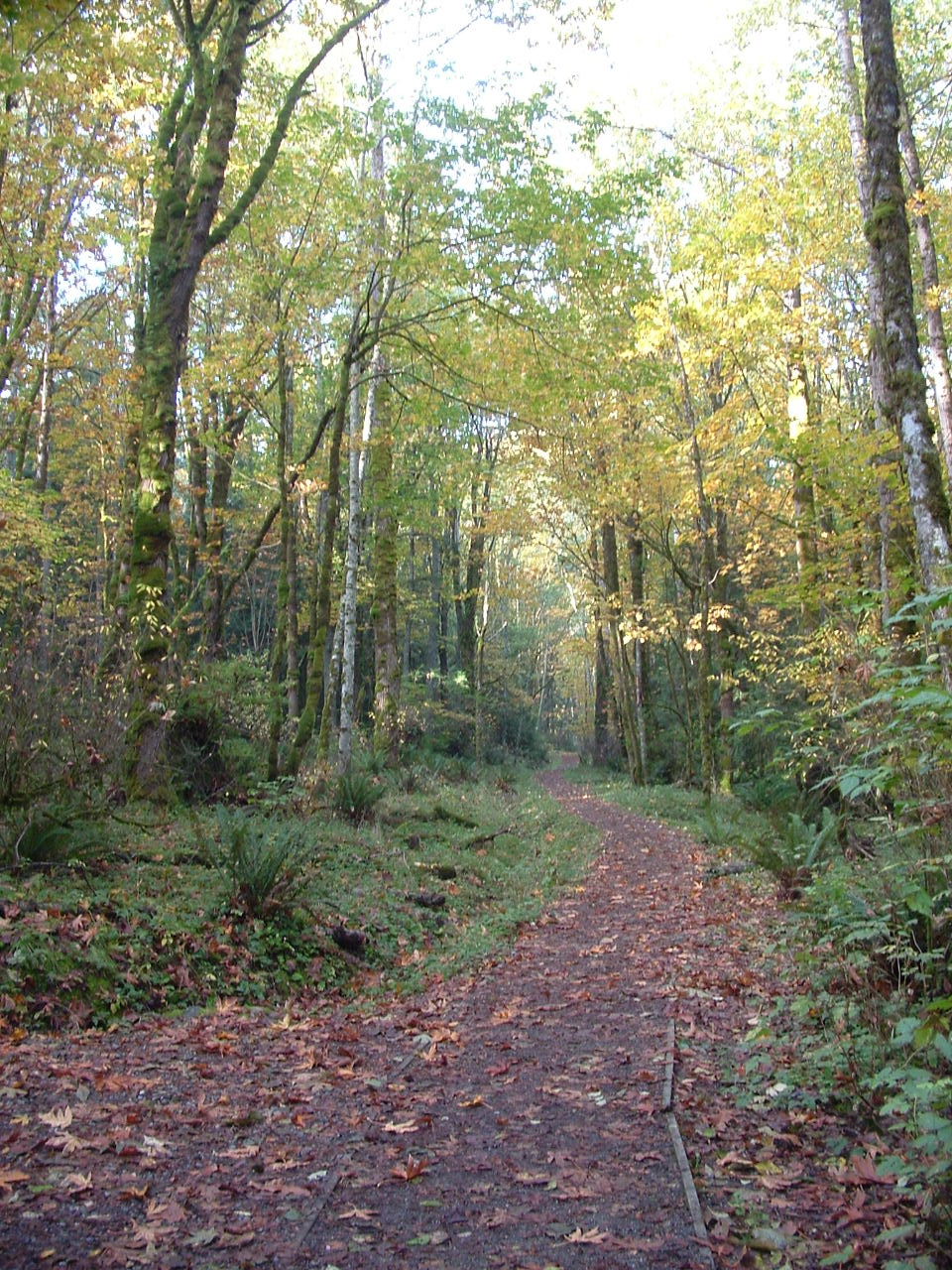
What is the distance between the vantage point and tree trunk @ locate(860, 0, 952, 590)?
6312 millimetres

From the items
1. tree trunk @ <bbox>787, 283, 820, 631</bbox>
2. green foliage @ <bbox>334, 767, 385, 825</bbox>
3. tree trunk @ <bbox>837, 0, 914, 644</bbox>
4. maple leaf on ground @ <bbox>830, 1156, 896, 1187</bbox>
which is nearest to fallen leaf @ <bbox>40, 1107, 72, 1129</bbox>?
maple leaf on ground @ <bbox>830, 1156, 896, 1187</bbox>

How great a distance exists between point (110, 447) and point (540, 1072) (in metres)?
14.0

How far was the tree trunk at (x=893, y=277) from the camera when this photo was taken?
20.7ft

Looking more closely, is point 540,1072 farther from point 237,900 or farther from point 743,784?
point 743,784

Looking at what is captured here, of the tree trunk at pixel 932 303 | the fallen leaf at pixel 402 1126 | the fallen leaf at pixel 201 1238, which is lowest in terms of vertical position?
the fallen leaf at pixel 402 1126

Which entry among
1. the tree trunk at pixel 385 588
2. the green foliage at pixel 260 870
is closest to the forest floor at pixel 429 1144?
the green foliage at pixel 260 870

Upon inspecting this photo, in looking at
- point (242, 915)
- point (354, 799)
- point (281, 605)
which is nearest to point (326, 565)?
point (281, 605)

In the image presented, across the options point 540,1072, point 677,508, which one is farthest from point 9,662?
point 677,508

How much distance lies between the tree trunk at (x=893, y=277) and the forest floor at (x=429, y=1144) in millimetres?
3845

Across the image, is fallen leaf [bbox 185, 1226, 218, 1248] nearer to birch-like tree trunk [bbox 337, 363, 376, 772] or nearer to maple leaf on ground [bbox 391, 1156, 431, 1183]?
maple leaf on ground [bbox 391, 1156, 431, 1183]

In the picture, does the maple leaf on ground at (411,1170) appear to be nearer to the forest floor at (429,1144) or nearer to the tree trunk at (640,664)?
the forest floor at (429,1144)

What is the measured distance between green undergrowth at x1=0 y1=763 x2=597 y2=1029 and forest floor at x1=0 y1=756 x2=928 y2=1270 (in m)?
0.39

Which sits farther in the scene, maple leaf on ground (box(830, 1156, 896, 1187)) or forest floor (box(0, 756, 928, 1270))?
maple leaf on ground (box(830, 1156, 896, 1187))

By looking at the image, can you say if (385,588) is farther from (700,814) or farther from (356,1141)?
(356,1141)
